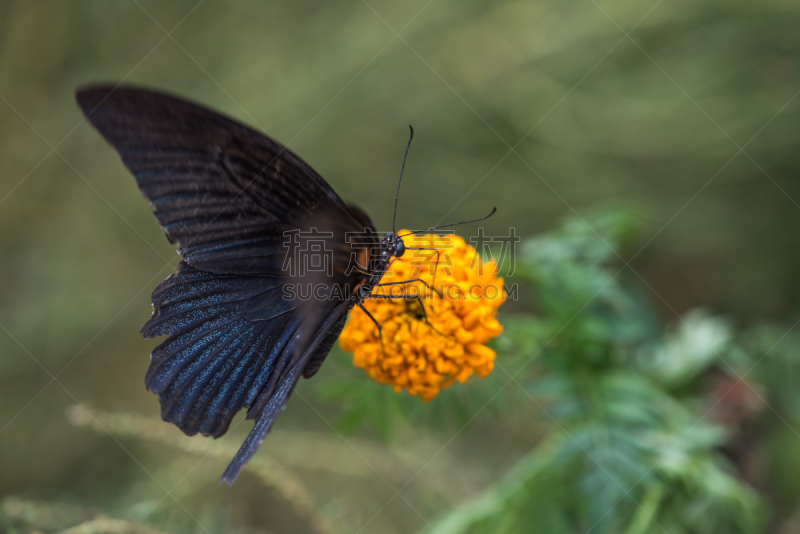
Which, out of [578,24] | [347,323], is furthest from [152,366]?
[578,24]

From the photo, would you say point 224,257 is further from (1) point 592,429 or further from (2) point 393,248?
(1) point 592,429

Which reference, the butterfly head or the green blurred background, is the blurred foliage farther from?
the green blurred background

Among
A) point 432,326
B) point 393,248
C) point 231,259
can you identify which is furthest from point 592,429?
point 231,259

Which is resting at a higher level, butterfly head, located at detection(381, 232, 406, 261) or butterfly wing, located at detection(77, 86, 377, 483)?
butterfly wing, located at detection(77, 86, 377, 483)

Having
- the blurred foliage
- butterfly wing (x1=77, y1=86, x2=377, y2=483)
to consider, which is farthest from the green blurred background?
butterfly wing (x1=77, y1=86, x2=377, y2=483)

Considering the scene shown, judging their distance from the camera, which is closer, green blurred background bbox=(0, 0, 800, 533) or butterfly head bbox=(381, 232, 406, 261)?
butterfly head bbox=(381, 232, 406, 261)

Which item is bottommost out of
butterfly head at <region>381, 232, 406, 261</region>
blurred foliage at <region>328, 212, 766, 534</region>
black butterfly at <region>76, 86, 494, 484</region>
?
blurred foliage at <region>328, 212, 766, 534</region>
